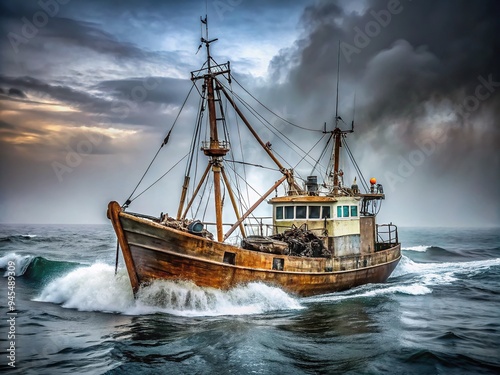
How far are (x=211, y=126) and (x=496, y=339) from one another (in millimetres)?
12957

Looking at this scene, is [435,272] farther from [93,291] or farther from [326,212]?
[93,291]

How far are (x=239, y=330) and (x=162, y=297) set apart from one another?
10.3ft

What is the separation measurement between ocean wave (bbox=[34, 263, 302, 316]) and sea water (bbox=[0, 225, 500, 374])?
0.12 feet

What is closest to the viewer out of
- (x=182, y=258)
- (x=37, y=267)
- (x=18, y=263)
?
(x=182, y=258)

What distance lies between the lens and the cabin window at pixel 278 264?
14761 mm

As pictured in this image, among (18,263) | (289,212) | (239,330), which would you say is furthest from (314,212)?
(18,263)

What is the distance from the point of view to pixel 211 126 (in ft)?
55.3

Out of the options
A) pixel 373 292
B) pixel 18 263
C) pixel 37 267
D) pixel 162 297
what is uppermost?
pixel 162 297

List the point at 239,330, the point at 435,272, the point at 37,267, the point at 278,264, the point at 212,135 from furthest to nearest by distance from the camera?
the point at 435,272
the point at 37,267
the point at 212,135
the point at 278,264
the point at 239,330

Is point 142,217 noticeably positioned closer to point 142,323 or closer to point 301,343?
point 142,323

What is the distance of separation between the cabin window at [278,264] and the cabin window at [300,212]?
373 centimetres

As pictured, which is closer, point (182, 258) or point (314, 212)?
point (182, 258)

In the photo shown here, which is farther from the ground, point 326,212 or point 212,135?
point 212,135

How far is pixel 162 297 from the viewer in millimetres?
12891
